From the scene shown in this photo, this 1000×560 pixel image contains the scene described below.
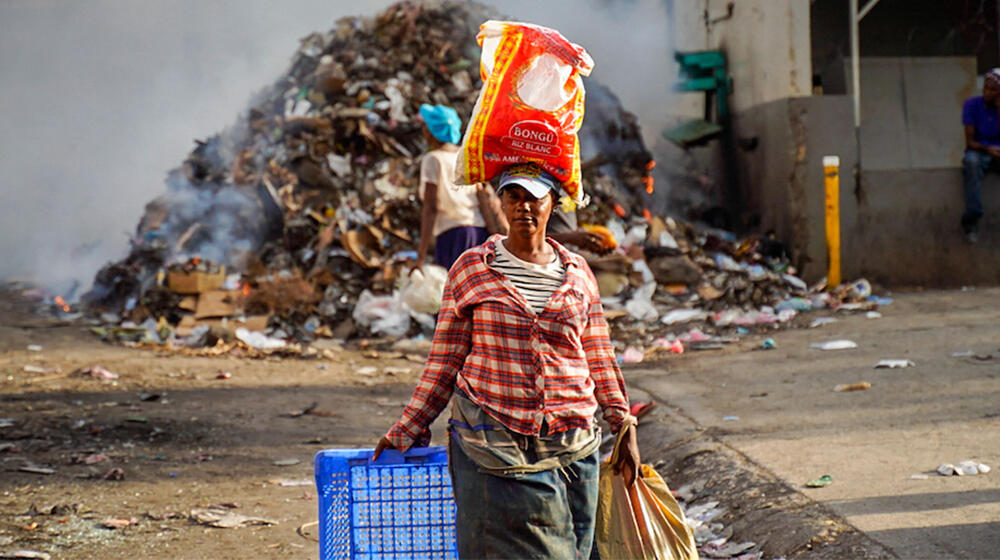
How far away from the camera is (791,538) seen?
3365 millimetres

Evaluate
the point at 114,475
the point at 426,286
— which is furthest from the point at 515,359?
the point at 426,286

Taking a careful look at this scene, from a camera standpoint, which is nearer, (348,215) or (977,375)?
(977,375)

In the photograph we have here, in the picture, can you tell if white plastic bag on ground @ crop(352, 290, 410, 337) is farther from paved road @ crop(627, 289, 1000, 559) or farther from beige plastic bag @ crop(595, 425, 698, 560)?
beige plastic bag @ crop(595, 425, 698, 560)

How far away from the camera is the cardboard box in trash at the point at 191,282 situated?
9539mm

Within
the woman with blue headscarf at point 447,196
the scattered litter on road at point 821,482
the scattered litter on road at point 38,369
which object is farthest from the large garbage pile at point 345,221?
the scattered litter on road at point 821,482

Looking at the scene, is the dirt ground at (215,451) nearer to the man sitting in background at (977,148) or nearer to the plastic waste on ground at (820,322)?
the plastic waste on ground at (820,322)

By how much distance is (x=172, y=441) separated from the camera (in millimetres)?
5371

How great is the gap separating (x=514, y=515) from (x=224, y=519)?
232 centimetres

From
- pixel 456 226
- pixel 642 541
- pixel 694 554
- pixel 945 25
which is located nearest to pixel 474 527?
pixel 642 541

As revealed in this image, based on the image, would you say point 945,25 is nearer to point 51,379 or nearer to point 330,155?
point 330,155

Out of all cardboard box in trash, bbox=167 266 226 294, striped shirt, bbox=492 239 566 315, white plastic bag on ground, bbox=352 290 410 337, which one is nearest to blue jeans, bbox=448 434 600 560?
striped shirt, bbox=492 239 566 315

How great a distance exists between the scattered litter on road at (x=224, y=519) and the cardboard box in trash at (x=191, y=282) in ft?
18.3

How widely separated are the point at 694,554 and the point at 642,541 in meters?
0.16

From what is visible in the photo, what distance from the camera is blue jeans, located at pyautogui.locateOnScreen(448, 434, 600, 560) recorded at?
2260 mm
